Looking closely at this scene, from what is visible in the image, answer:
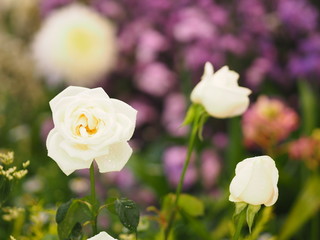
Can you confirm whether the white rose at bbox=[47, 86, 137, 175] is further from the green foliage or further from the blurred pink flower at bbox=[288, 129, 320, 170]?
the blurred pink flower at bbox=[288, 129, 320, 170]

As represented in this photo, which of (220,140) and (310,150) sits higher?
(310,150)

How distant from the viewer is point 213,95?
0.49m

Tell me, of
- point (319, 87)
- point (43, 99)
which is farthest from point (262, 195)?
point (43, 99)

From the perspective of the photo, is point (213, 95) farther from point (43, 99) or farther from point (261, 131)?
point (43, 99)

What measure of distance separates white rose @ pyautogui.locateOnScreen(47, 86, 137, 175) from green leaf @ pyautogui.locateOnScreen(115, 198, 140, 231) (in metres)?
0.03

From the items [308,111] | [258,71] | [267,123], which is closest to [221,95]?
[267,123]

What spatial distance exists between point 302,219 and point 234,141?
239 mm

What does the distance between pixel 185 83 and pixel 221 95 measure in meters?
0.76

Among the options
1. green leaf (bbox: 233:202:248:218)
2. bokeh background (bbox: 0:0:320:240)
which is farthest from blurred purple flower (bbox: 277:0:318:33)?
green leaf (bbox: 233:202:248:218)

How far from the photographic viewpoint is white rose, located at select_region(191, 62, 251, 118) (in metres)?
0.49

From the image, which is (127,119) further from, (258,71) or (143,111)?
(143,111)

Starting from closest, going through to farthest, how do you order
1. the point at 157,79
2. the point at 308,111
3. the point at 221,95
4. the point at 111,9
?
1. the point at 221,95
2. the point at 308,111
3. the point at 157,79
4. the point at 111,9

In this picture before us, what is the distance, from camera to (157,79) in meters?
1.33

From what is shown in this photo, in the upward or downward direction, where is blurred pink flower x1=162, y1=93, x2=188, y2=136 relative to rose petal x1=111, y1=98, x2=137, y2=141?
downward
